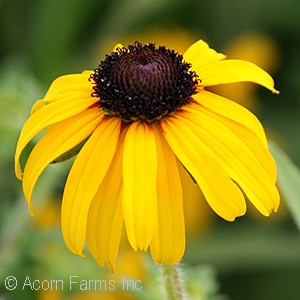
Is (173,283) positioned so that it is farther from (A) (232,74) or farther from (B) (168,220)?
(A) (232,74)

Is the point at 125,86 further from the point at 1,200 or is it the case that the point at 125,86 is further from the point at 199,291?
the point at 1,200

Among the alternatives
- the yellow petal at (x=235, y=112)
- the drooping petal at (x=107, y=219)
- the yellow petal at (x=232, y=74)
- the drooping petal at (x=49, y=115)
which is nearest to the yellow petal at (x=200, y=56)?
the yellow petal at (x=232, y=74)

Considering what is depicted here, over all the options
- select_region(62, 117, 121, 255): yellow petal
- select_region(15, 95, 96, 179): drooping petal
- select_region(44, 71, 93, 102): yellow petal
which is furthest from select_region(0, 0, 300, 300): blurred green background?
select_region(62, 117, 121, 255): yellow petal

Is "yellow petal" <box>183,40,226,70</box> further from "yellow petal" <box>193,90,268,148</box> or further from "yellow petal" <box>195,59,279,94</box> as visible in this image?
"yellow petal" <box>193,90,268,148</box>

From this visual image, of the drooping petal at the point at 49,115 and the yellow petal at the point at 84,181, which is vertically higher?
the drooping petal at the point at 49,115

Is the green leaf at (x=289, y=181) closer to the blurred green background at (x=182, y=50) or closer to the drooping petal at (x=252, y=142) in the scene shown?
the drooping petal at (x=252, y=142)

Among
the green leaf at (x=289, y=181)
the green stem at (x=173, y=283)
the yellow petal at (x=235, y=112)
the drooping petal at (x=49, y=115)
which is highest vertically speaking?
the drooping petal at (x=49, y=115)
